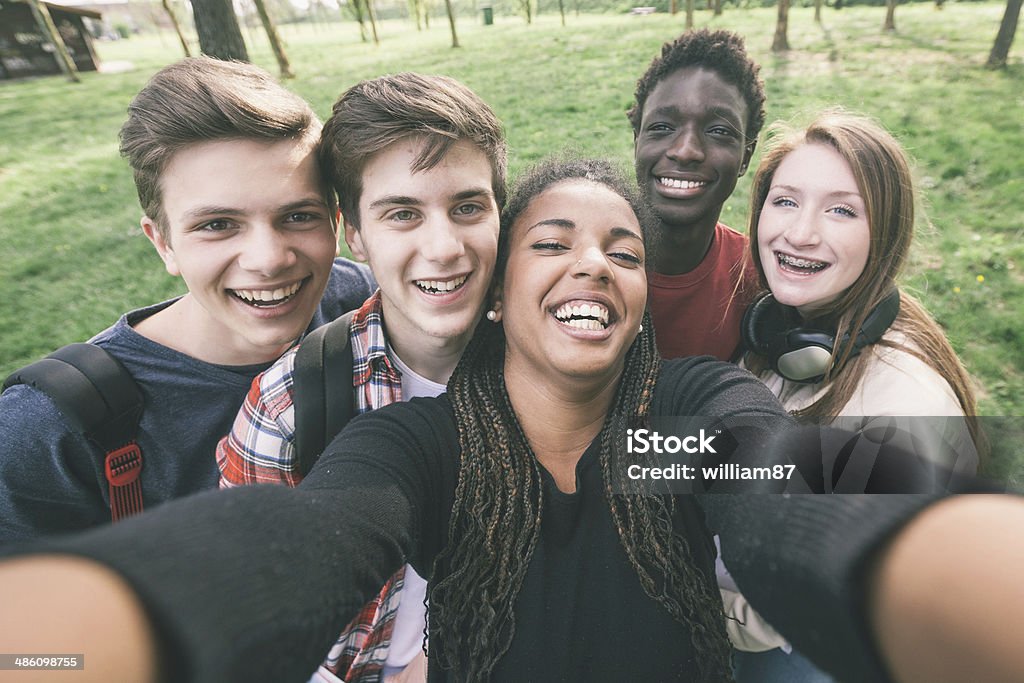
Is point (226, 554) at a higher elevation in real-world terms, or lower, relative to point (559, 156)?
lower

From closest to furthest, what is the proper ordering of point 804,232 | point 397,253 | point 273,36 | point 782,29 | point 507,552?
1. point 507,552
2. point 397,253
3. point 804,232
4. point 782,29
5. point 273,36

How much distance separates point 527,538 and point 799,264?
62.2 inches

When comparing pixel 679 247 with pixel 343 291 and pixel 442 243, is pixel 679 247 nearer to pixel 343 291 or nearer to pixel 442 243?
pixel 442 243

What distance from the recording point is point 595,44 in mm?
12945

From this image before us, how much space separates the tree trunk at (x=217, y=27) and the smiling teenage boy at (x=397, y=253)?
376 cm

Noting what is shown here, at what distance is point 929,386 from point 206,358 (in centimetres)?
252

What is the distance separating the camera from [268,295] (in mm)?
1862

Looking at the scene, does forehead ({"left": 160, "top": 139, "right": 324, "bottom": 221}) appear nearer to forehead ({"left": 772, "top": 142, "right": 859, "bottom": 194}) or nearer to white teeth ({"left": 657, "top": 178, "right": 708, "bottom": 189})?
white teeth ({"left": 657, "top": 178, "right": 708, "bottom": 189})

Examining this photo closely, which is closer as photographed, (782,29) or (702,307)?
(702,307)

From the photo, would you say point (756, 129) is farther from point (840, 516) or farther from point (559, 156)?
point (840, 516)

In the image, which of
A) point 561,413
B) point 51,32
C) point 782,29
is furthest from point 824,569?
point 51,32

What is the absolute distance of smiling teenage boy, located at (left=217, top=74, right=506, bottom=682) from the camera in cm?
172

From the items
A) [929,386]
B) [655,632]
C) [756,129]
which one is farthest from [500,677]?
[756,129]

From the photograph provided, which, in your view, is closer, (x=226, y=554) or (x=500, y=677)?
(x=226, y=554)
